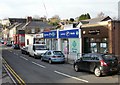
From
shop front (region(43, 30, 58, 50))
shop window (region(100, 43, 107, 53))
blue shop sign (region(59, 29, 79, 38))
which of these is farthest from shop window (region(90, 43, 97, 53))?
shop front (region(43, 30, 58, 50))

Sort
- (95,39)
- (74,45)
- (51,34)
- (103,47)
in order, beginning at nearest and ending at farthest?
1. (103,47)
2. (95,39)
3. (74,45)
4. (51,34)

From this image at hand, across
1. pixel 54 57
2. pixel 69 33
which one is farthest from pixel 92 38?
pixel 69 33

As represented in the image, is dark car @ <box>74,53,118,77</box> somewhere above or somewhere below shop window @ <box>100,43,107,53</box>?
below

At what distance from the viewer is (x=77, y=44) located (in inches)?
1282

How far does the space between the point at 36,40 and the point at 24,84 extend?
152ft

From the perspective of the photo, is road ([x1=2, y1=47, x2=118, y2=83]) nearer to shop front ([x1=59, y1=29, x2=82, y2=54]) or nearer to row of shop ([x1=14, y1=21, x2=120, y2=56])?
row of shop ([x1=14, y1=21, x2=120, y2=56])

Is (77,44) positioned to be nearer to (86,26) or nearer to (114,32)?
(86,26)

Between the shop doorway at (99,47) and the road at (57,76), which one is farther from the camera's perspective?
the shop doorway at (99,47)

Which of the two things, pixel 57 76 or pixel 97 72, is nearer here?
pixel 97 72

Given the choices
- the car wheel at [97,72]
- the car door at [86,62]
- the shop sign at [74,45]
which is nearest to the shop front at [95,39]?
the shop sign at [74,45]

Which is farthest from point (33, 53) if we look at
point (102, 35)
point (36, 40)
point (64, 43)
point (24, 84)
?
point (36, 40)

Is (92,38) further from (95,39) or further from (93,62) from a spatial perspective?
(93,62)

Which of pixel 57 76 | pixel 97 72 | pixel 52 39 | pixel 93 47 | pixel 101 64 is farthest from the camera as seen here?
pixel 52 39

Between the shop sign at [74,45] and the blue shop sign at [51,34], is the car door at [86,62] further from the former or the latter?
the blue shop sign at [51,34]
